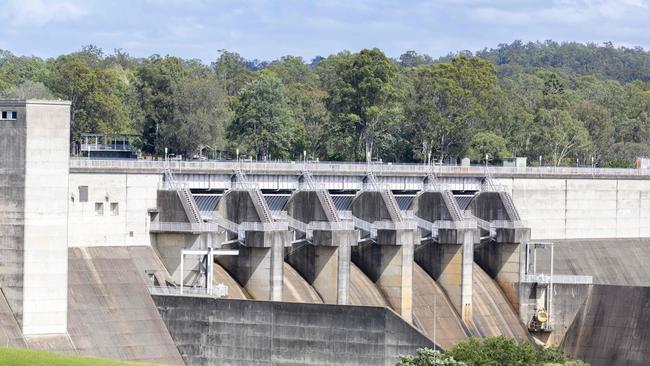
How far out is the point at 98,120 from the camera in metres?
155

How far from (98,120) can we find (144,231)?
6971 cm

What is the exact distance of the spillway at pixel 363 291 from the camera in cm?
9475

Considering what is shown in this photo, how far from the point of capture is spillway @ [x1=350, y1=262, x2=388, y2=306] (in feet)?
311

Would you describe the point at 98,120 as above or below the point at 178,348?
above

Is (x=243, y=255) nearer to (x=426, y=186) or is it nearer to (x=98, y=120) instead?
(x=426, y=186)

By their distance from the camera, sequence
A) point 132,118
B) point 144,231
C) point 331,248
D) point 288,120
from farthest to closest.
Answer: point 132,118 < point 288,120 < point 331,248 < point 144,231

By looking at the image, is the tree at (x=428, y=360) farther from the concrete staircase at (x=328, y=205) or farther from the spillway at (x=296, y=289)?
the concrete staircase at (x=328, y=205)

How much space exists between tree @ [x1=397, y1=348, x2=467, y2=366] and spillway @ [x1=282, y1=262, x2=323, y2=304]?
65.0ft

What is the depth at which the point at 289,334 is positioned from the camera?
7588 centimetres

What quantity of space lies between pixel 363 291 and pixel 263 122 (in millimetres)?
56608

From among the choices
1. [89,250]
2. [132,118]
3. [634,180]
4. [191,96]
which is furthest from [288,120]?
[89,250]

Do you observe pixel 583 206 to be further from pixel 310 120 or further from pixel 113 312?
pixel 310 120

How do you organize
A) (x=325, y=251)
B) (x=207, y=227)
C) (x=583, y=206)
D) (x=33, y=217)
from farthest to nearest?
(x=583, y=206) < (x=325, y=251) < (x=207, y=227) < (x=33, y=217)

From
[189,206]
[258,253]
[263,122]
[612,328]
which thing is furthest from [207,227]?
[263,122]
